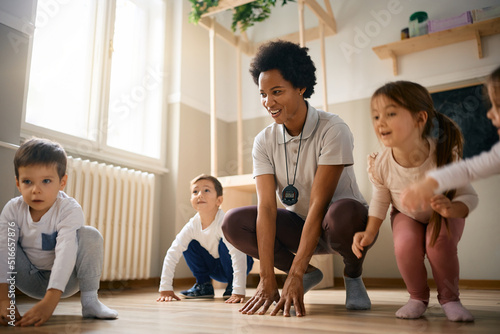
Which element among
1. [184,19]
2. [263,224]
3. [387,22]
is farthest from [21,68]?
[387,22]

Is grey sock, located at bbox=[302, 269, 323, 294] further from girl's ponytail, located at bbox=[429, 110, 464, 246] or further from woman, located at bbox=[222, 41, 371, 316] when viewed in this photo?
girl's ponytail, located at bbox=[429, 110, 464, 246]

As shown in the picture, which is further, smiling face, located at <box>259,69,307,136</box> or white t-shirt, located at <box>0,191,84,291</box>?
smiling face, located at <box>259,69,307,136</box>

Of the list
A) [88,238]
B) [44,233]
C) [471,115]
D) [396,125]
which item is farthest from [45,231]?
[471,115]

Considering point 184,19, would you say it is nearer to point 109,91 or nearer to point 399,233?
point 109,91

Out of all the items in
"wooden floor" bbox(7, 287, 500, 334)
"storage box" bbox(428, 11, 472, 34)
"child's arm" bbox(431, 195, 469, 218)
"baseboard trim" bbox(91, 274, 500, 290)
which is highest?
"storage box" bbox(428, 11, 472, 34)

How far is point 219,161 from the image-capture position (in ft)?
11.1

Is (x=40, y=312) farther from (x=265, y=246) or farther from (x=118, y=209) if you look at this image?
(x=118, y=209)

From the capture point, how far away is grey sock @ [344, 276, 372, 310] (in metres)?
1.33

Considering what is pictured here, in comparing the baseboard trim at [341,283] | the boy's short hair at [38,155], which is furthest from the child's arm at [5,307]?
the baseboard trim at [341,283]

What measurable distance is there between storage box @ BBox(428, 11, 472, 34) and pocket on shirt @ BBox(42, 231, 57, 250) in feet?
8.23

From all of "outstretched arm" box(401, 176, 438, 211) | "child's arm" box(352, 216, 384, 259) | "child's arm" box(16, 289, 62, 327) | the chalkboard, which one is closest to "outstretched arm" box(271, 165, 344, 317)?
"child's arm" box(352, 216, 384, 259)

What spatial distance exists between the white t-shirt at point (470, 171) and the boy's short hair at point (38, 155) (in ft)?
3.16

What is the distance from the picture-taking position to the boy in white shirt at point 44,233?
1103mm

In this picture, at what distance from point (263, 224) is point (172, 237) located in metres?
1.57
